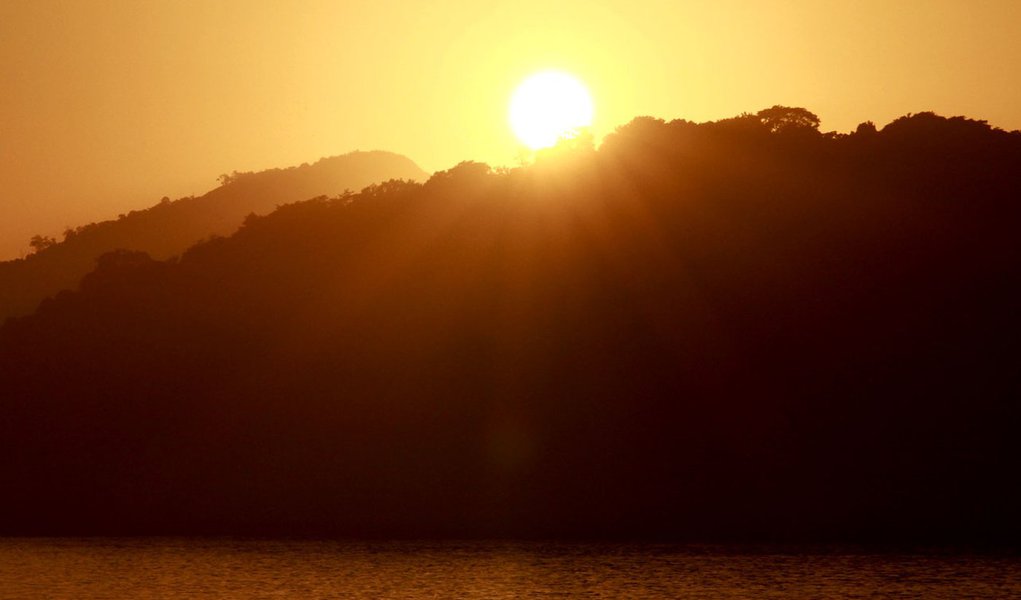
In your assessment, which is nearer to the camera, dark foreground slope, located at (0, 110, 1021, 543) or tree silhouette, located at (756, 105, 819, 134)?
dark foreground slope, located at (0, 110, 1021, 543)

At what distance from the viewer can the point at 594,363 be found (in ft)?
210

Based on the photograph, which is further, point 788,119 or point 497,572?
point 788,119

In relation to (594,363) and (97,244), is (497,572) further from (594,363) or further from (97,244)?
(97,244)

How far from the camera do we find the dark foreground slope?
2286 inches

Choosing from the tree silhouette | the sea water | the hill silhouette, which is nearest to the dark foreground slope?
the tree silhouette

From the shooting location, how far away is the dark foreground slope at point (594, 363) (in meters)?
58.1

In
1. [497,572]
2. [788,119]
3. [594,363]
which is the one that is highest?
[788,119]

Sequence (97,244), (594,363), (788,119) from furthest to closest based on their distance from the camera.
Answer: (97,244) → (788,119) → (594,363)

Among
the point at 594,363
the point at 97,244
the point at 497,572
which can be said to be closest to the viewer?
the point at 497,572

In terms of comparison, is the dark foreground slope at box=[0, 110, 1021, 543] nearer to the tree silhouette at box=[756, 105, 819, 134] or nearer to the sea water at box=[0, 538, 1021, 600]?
the tree silhouette at box=[756, 105, 819, 134]

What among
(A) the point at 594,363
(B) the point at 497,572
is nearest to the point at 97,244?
(A) the point at 594,363

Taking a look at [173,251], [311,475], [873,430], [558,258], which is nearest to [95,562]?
[311,475]

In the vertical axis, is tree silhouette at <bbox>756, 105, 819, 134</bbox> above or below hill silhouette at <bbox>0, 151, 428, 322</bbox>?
below

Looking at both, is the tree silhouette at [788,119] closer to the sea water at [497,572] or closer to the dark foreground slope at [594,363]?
the dark foreground slope at [594,363]
